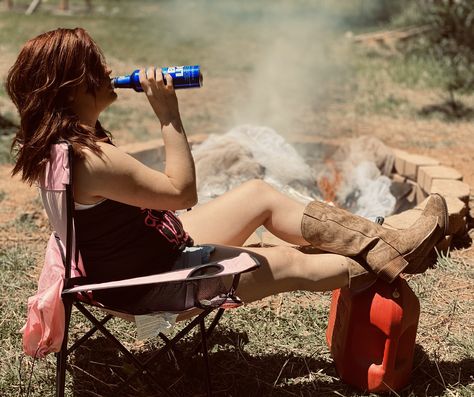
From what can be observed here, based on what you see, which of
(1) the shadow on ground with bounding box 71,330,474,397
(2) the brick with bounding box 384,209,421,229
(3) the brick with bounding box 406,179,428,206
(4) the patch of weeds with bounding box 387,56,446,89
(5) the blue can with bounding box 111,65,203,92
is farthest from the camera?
(4) the patch of weeds with bounding box 387,56,446,89

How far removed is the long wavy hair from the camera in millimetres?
2078

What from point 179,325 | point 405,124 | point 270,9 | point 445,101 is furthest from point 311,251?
point 270,9

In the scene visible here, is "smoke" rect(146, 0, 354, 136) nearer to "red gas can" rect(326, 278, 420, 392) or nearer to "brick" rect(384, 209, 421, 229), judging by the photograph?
"brick" rect(384, 209, 421, 229)

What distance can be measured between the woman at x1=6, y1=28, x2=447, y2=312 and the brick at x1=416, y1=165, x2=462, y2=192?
167 cm

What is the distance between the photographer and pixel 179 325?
3131mm

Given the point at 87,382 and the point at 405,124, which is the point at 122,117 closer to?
the point at 405,124

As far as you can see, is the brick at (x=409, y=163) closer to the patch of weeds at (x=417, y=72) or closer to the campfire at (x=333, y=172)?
the campfire at (x=333, y=172)

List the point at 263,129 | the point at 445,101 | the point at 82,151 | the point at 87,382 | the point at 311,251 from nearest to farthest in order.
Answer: the point at 82,151, the point at 87,382, the point at 311,251, the point at 263,129, the point at 445,101

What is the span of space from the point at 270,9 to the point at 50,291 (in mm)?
16049

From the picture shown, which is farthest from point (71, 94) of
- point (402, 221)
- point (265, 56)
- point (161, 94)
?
point (265, 56)

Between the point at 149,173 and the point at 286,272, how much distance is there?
63cm

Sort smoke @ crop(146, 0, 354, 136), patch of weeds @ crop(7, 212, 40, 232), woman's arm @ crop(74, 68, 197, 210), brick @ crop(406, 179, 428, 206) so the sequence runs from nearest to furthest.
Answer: woman's arm @ crop(74, 68, 197, 210)
patch of weeds @ crop(7, 212, 40, 232)
brick @ crop(406, 179, 428, 206)
smoke @ crop(146, 0, 354, 136)

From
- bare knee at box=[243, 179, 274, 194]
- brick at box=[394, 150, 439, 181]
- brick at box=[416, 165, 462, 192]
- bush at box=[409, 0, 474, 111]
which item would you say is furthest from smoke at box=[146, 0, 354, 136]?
bare knee at box=[243, 179, 274, 194]

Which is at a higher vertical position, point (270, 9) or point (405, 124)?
point (270, 9)
